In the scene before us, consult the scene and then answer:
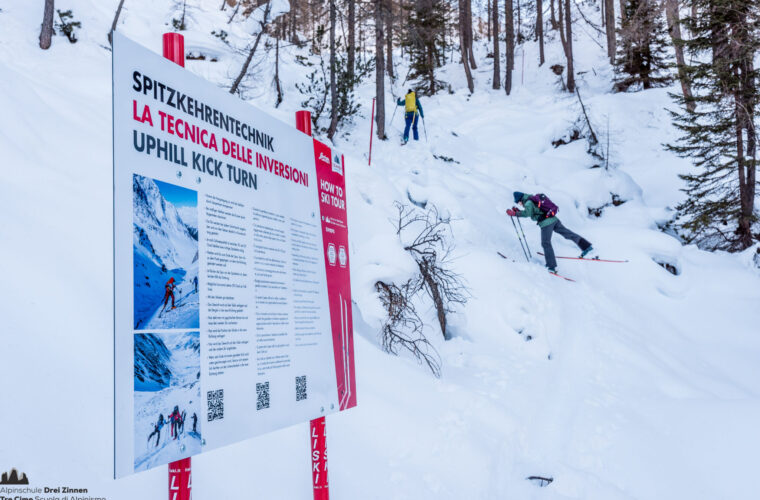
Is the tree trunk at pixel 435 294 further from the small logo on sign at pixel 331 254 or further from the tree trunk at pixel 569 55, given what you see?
the tree trunk at pixel 569 55

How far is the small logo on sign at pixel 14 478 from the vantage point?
226 cm

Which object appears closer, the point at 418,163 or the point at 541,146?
the point at 418,163

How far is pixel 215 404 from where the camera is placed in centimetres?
205

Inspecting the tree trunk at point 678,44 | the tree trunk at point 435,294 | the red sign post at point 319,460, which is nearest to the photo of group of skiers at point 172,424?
the red sign post at point 319,460

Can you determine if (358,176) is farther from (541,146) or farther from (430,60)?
(430,60)

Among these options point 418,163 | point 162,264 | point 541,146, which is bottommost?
point 162,264

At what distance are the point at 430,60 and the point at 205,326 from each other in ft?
80.6

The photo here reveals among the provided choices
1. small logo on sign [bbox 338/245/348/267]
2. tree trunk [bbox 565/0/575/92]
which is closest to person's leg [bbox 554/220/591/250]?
small logo on sign [bbox 338/245/348/267]

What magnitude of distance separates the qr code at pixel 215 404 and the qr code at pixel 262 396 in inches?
9.1

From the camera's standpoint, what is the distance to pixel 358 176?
10.4 m

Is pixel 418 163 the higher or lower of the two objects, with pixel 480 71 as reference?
lower

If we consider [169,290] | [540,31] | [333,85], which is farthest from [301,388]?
[540,31]

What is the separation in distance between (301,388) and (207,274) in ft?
2.90

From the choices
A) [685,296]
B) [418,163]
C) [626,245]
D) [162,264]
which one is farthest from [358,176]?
[162,264]
